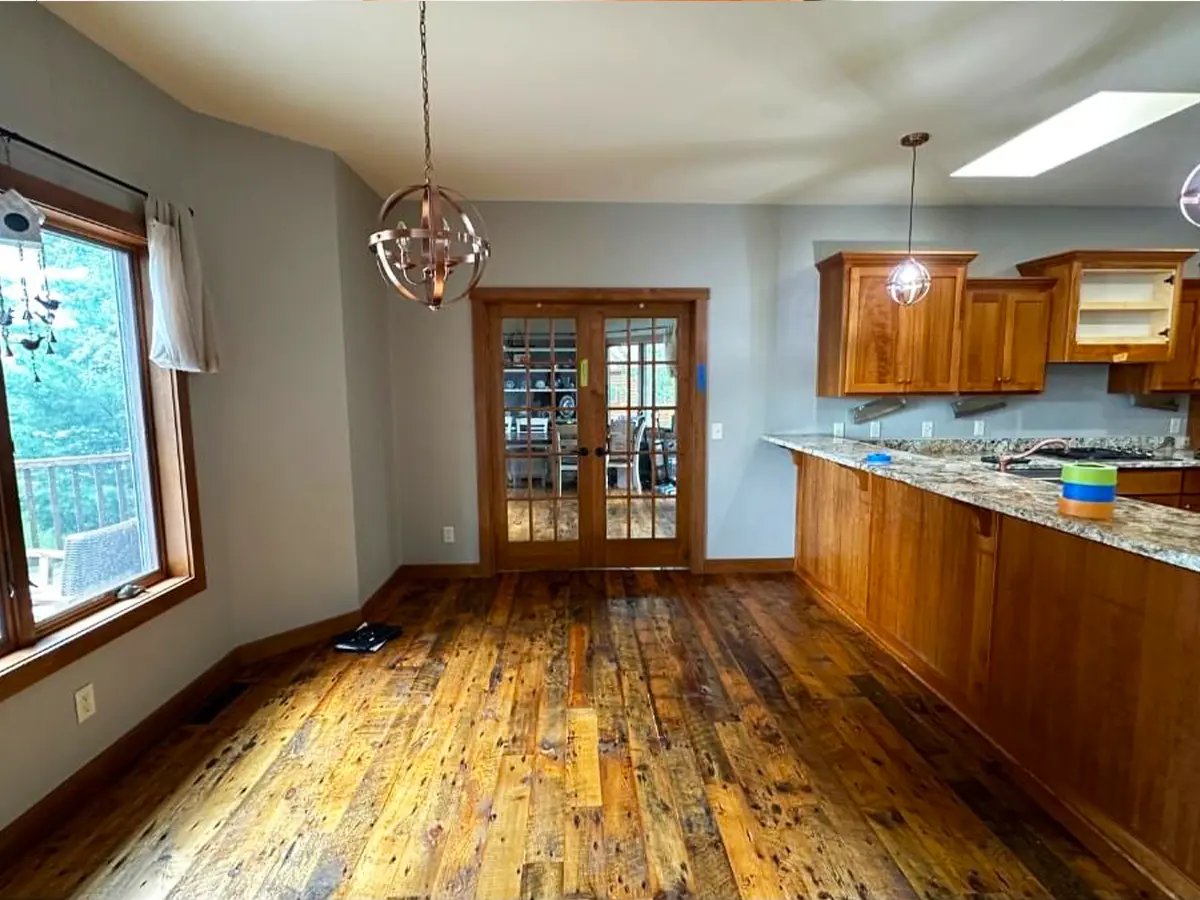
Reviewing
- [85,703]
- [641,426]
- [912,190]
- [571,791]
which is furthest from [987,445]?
[85,703]

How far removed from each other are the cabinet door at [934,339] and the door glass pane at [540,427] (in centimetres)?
231

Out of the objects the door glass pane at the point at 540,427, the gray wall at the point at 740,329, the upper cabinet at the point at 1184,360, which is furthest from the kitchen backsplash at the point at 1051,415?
the door glass pane at the point at 540,427

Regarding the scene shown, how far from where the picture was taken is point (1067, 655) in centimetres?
181

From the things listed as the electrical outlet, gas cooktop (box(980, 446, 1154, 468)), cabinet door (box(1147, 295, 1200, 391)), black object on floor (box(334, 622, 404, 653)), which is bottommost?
black object on floor (box(334, 622, 404, 653))

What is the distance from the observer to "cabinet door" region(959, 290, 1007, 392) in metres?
3.83

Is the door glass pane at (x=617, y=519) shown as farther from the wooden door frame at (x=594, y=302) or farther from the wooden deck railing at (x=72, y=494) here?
the wooden deck railing at (x=72, y=494)

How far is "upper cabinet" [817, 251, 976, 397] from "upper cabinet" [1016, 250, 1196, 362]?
0.70m

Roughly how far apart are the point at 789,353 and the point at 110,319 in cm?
385

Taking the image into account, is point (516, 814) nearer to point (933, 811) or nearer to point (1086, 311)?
point (933, 811)

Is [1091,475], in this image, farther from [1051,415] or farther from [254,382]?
[254,382]

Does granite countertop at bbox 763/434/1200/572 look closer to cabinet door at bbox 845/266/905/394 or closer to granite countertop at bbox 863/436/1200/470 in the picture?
cabinet door at bbox 845/266/905/394

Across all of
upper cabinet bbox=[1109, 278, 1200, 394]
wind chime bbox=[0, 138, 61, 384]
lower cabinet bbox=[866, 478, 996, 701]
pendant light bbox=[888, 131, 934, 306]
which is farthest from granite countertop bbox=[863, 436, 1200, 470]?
wind chime bbox=[0, 138, 61, 384]

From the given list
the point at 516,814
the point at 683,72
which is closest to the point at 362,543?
the point at 516,814

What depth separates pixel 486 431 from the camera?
4.08 metres
